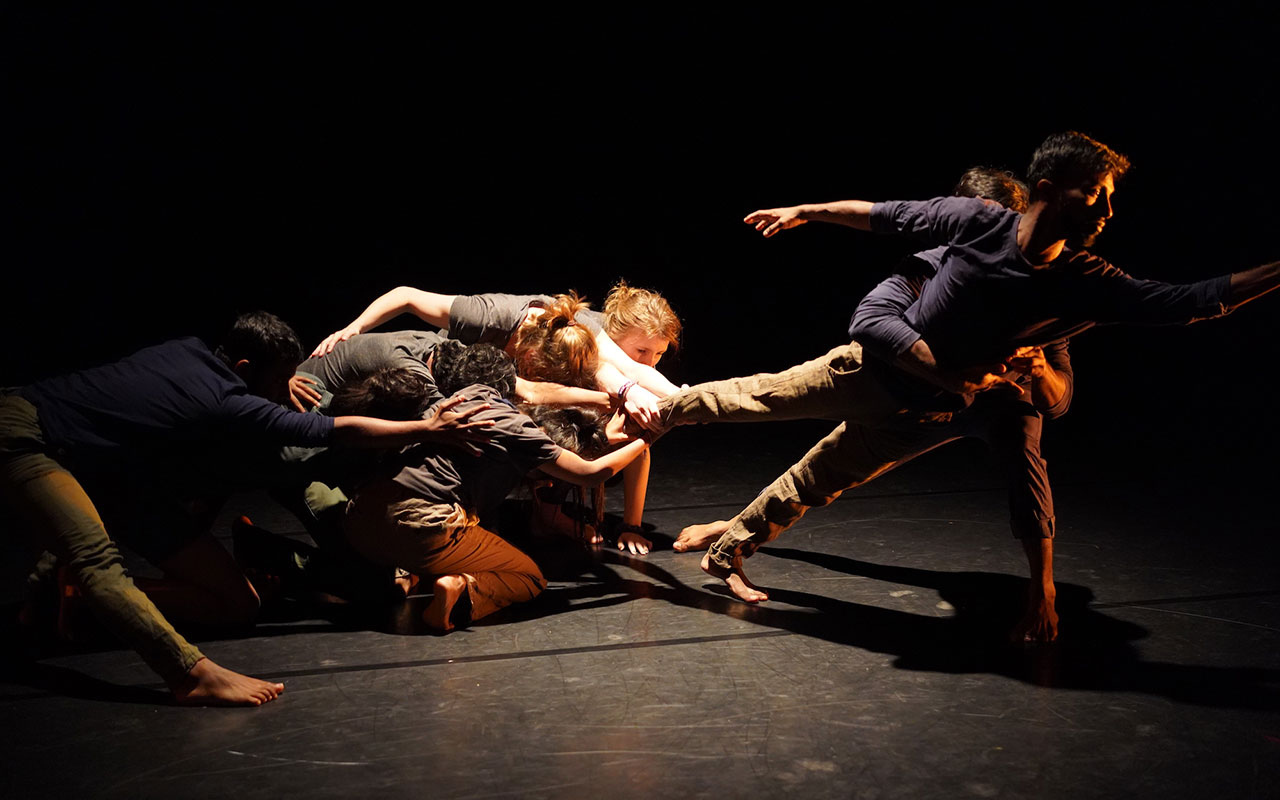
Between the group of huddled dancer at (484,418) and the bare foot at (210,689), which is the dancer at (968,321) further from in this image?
the bare foot at (210,689)

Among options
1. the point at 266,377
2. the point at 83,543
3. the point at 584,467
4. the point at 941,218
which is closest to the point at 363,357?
the point at 266,377

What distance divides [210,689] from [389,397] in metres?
0.93

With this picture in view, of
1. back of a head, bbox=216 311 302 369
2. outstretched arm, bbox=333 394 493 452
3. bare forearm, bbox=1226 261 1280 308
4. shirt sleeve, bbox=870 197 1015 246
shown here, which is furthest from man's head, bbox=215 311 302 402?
bare forearm, bbox=1226 261 1280 308

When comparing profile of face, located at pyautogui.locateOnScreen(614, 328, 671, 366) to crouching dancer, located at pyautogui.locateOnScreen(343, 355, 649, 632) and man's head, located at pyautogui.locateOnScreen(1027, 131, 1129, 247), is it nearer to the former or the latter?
crouching dancer, located at pyautogui.locateOnScreen(343, 355, 649, 632)

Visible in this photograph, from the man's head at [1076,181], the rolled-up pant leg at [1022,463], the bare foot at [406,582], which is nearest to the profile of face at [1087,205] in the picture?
the man's head at [1076,181]

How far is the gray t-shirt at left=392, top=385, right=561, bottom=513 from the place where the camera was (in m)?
3.01

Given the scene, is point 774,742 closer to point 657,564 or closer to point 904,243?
point 657,564

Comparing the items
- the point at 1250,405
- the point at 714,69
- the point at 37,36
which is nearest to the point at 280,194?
the point at 37,36

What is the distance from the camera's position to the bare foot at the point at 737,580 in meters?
3.27

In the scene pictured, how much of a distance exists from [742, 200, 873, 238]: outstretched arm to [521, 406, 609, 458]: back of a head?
35.8 inches

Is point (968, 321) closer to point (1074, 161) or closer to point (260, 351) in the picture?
point (1074, 161)

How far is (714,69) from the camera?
22.8 ft

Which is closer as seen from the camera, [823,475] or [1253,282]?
[1253,282]

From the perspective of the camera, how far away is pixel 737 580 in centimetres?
334
